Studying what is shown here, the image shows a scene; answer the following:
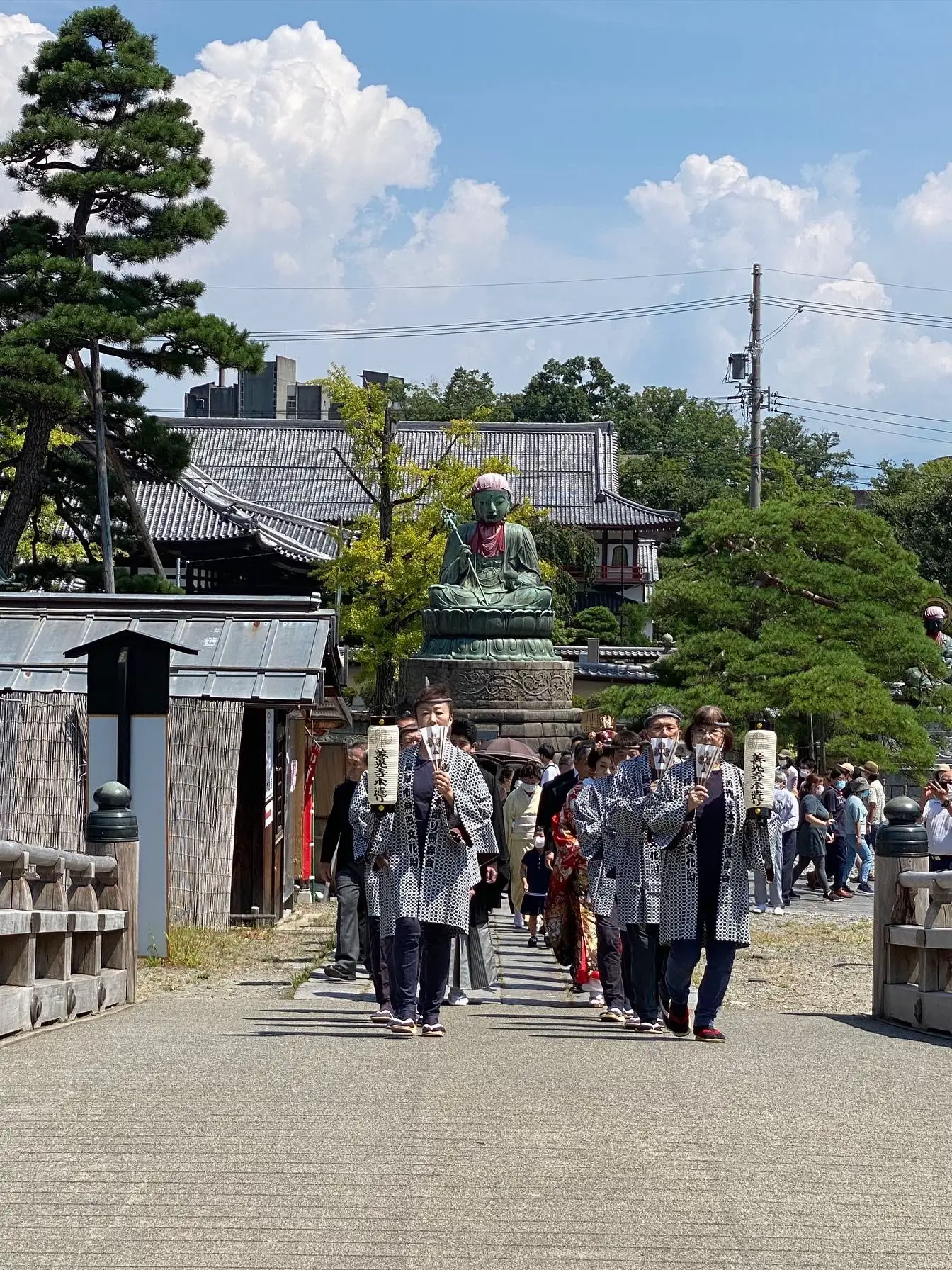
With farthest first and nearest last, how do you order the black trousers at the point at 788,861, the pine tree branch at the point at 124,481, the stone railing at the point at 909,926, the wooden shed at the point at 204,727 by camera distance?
the pine tree branch at the point at 124,481, the black trousers at the point at 788,861, the wooden shed at the point at 204,727, the stone railing at the point at 909,926

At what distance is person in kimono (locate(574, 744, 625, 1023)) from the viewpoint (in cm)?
970

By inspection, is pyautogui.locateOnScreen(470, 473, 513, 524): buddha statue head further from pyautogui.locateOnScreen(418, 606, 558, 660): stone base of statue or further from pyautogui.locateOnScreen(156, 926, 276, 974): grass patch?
pyautogui.locateOnScreen(156, 926, 276, 974): grass patch

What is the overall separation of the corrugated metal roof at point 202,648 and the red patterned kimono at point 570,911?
4050mm

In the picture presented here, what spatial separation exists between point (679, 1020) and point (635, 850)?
2.96ft

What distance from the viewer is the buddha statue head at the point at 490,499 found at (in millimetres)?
27266

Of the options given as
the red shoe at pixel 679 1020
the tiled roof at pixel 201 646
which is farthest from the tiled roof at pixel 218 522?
the red shoe at pixel 679 1020

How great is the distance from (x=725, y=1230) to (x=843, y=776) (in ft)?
61.8

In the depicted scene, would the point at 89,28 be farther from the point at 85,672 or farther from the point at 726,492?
the point at 726,492

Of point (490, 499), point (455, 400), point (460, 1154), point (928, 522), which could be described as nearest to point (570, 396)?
point (455, 400)

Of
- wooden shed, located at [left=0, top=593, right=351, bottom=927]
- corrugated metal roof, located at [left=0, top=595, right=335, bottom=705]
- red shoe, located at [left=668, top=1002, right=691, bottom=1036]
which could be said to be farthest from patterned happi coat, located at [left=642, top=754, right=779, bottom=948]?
corrugated metal roof, located at [left=0, top=595, right=335, bottom=705]

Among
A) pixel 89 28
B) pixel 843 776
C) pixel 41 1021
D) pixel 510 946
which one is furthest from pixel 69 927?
pixel 89 28

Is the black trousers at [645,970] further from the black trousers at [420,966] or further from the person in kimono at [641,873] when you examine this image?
the black trousers at [420,966]

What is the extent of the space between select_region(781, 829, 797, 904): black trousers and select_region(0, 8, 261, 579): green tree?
30.2ft

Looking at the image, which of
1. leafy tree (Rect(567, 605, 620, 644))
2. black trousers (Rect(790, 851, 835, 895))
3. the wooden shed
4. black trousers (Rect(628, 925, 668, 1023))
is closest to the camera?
black trousers (Rect(628, 925, 668, 1023))
